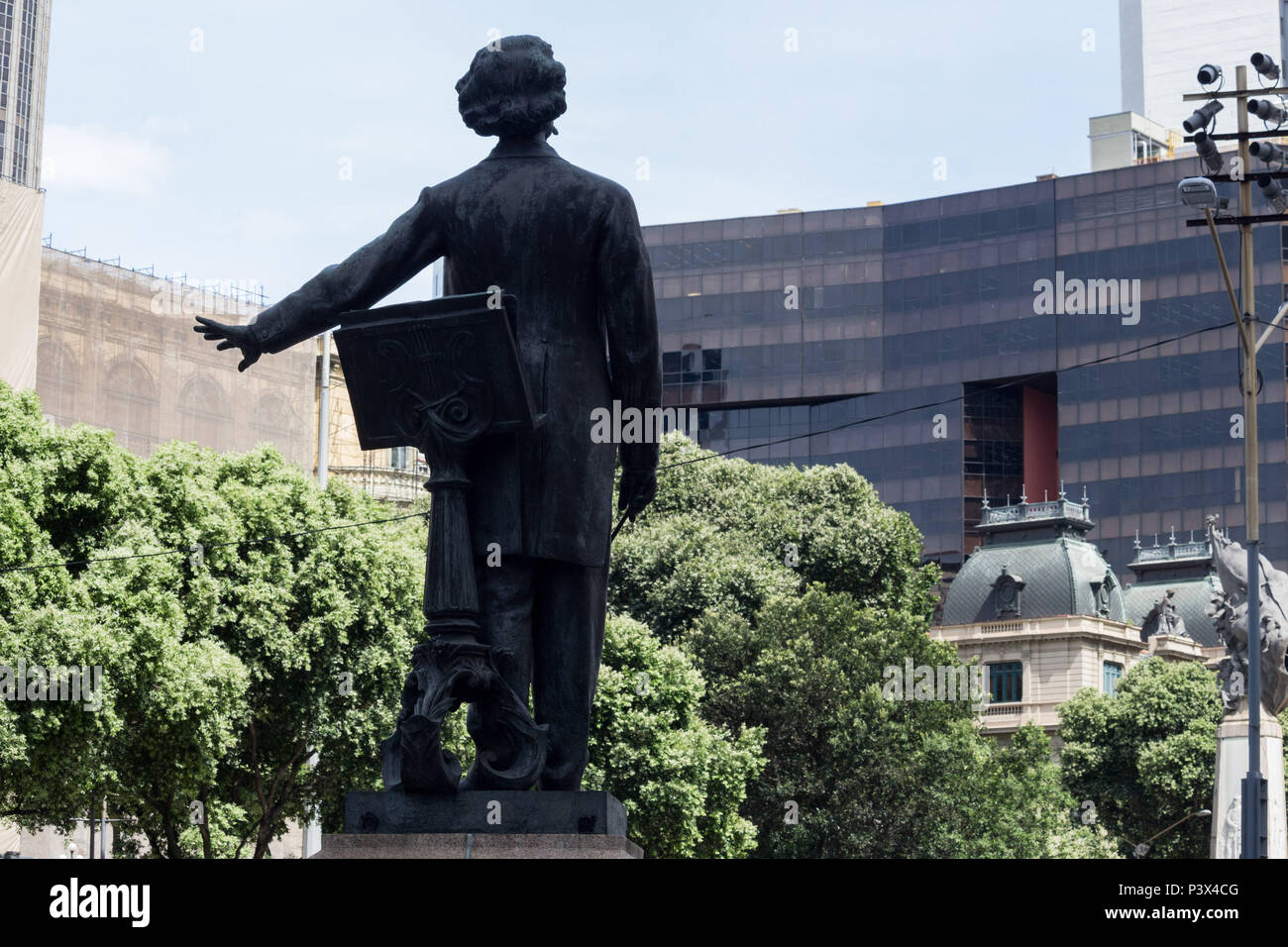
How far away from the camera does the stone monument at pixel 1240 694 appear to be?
114 feet

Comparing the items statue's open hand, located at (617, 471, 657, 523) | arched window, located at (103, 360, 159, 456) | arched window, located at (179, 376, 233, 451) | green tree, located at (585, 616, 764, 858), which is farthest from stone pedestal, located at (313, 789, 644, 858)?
arched window, located at (179, 376, 233, 451)

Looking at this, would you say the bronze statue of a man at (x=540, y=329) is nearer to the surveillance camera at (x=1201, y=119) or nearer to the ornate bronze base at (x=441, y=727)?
the ornate bronze base at (x=441, y=727)

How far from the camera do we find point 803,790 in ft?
166

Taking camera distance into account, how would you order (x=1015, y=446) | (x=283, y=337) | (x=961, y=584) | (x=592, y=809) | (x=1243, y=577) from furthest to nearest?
1. (x=1015, y=446)
2. (x=961, y=584)
3. (x=1243, y=577)
4. (x=283, y=337)
5. (x=592, y=809)

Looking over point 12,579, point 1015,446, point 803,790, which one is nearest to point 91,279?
point 803,790

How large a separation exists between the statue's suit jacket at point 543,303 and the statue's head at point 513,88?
0.16 m

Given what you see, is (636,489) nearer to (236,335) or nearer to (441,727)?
(441,727)

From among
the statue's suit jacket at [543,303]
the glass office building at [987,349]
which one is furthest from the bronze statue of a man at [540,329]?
the glass office building at [987,349]

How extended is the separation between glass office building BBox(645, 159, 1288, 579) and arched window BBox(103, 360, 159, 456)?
5510cm

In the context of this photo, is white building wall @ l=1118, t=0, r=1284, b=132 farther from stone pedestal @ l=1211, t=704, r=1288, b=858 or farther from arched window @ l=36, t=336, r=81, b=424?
stone pedestal @ l=1211, t=704, r=1288, b=858

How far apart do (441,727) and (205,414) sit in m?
58.1

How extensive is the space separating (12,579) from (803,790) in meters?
24.3

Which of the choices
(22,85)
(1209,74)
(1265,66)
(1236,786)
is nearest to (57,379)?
(1236,786)
